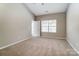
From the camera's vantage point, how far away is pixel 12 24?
4254mm

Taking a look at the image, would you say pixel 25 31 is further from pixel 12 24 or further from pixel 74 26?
pixel 74 26

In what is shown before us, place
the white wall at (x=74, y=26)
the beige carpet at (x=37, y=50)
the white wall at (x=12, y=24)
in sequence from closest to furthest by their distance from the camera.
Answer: the beige carpet at (x=37, y=50), the white wall at (x=74, y=26), the white wall at (x=12, y=24)

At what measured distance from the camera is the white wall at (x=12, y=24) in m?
3.62

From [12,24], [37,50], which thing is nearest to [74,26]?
[37,50]

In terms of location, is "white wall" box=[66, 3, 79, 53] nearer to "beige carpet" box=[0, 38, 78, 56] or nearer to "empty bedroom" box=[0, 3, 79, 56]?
"empty bedroom" box=[0, 3, 79, 56]

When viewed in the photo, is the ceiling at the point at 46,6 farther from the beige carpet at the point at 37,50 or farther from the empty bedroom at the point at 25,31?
the beige carpet at the point at 37,50

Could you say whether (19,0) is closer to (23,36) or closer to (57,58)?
(57,58)

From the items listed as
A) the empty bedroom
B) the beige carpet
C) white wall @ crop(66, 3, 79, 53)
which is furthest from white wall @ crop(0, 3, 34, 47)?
white wall @ crop(66, 3, 79, 53)

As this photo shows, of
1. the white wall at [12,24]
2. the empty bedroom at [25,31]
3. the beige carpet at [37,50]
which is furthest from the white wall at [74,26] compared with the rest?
the white wall at [12,24]

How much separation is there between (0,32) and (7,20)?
668mm

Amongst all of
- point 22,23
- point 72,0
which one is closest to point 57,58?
point 72,0

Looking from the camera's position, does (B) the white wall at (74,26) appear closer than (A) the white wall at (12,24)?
Yes

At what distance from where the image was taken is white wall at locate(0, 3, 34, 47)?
11.9 ft

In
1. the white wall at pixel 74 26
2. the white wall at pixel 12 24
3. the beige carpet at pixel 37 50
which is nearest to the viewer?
the beige carpet at pixel 37 50
